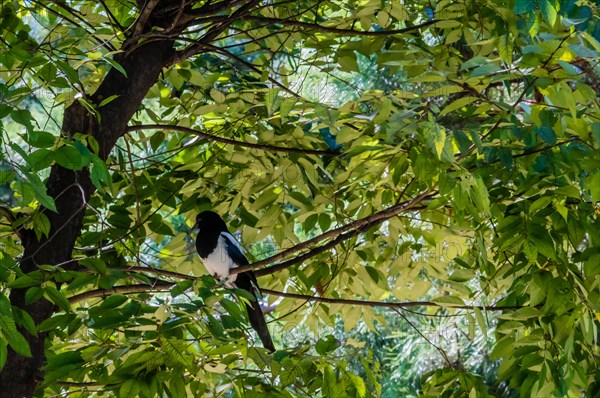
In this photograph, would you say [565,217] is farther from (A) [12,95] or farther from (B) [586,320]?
(A) [12,95]

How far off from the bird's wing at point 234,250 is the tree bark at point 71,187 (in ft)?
3.09

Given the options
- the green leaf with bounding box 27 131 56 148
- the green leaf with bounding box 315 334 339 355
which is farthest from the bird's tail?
the green leaf with bounding box 27 131 56 148

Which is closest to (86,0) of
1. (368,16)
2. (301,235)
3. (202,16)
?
(202,16)

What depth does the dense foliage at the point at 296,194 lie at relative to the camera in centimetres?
142

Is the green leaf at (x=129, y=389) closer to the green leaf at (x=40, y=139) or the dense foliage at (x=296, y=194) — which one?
the dense foliage at (x=296, y=194)

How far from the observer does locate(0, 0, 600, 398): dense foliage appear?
1.42m

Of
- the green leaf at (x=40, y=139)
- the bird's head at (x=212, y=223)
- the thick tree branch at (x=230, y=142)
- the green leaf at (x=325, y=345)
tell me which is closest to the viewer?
the green leaf at (x=40, y=139)

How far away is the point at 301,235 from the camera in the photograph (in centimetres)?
591

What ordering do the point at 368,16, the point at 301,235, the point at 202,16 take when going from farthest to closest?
1. the point at 301,235
2. the point at 368,16
3. the point at 202,16

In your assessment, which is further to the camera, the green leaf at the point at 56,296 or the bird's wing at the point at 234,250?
the bird's wing at the point at 234,250

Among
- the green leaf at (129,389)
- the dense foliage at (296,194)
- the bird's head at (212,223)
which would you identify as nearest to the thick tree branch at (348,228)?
the dense foliage at (296,194)

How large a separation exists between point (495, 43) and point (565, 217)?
37 cm

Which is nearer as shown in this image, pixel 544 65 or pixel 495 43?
pixel 544 65

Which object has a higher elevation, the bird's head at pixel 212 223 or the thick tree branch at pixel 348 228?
the bird's head at pixel 212 223
